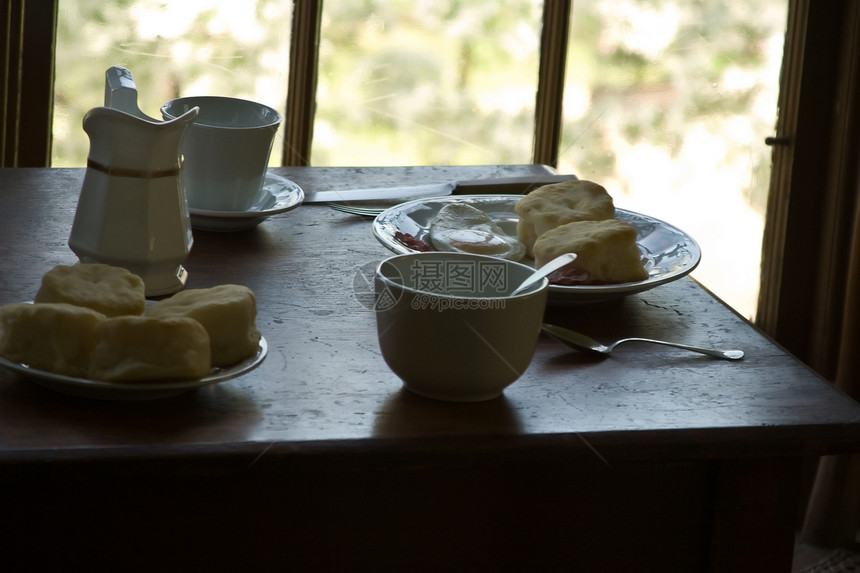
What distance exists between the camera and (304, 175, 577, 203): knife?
1.21 m

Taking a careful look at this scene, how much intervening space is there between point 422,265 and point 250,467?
0.20m

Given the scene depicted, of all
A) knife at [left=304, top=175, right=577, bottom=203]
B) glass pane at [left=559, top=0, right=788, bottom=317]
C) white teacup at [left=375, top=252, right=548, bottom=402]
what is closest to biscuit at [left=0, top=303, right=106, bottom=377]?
white teacup at [left=375, top=252, right=548, bottom=402]

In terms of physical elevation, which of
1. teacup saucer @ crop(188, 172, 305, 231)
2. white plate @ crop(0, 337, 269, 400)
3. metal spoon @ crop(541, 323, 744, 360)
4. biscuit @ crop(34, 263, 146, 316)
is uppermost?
teacup saucer @ crop(188, 172, 305, 231)

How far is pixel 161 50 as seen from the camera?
200cm

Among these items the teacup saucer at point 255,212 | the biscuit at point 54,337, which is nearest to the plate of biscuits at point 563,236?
the teacup saucer at point 255,212

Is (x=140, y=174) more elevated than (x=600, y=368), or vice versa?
(x=140, y=174)

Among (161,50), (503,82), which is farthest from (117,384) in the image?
(503,82)

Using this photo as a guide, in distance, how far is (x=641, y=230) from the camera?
1.04m

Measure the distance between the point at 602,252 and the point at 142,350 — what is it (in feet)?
1.40

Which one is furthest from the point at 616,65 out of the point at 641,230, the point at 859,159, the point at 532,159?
the point at 641,230

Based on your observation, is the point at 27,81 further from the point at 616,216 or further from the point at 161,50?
the point at 616,216

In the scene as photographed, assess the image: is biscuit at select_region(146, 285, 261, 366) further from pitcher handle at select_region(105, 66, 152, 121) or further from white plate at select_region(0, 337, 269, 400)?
pitcher handle at select_region(105, 66, 152, 121)

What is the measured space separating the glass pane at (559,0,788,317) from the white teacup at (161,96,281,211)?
1257mm

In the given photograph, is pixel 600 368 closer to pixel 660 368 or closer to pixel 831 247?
pixel 660 368
